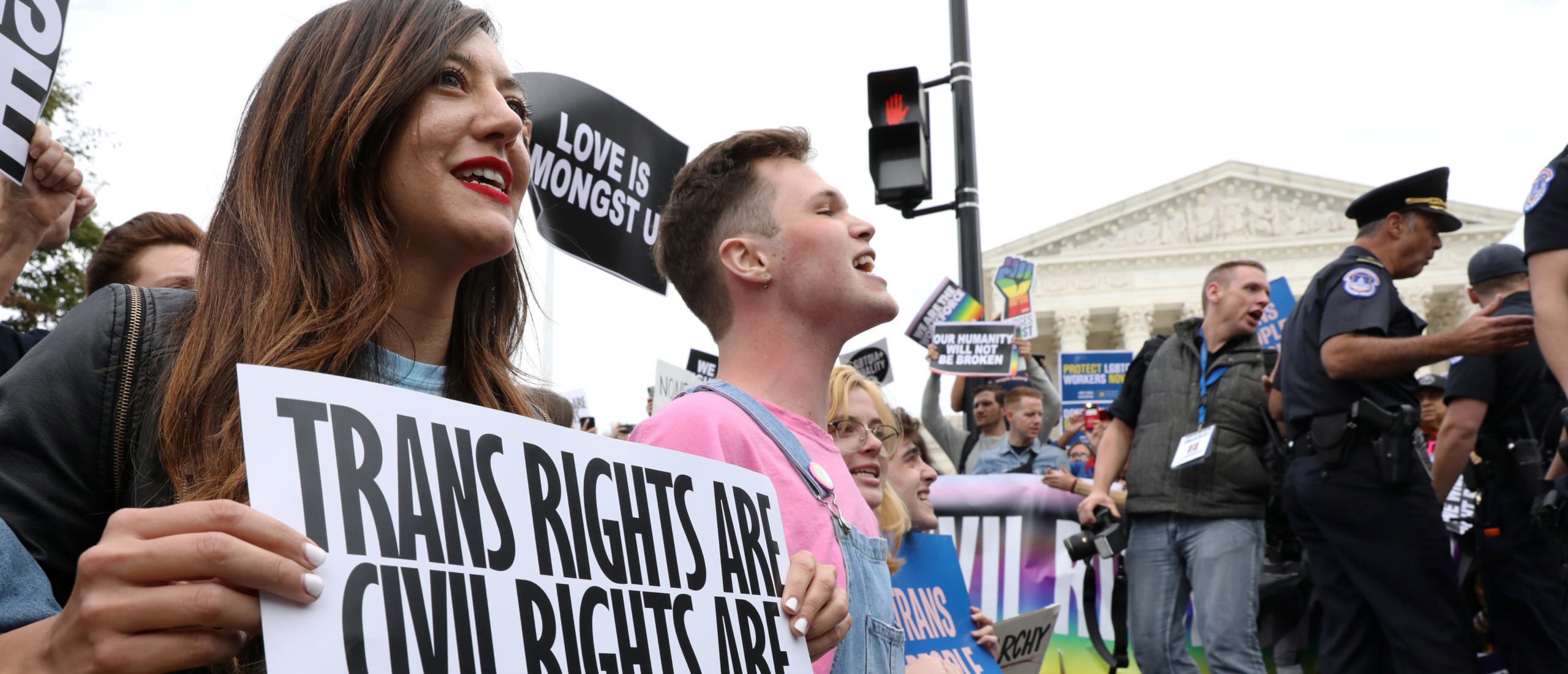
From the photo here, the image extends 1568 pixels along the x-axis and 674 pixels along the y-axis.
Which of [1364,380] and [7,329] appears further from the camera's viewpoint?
[1364,380]

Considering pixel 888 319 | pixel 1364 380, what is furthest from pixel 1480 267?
pixel 888 319

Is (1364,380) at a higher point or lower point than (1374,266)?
lower

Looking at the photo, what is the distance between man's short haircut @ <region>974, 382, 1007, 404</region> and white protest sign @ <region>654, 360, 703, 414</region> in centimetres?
209

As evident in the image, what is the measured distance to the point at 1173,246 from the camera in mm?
52906

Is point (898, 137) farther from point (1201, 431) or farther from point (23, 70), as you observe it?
point (23, 70)

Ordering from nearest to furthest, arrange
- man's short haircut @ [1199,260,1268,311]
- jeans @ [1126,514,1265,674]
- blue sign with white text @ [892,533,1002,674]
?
blue sign with white text @ [892,533,1002,674], jeans @ [1126,514,1265,674], man's short haircut @ [1199,260,1268,311]

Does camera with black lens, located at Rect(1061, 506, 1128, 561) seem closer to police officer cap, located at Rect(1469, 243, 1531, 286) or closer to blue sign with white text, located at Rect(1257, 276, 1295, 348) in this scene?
police officer cap, located at Rect(1469, 243, 1531, 286)

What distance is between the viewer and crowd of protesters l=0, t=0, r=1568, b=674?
1.05m

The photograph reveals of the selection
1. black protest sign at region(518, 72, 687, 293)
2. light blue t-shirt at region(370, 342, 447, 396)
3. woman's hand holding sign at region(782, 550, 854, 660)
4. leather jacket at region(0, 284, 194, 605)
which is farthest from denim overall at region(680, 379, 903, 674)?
black protest sign at region(518, 72, 687, 293)

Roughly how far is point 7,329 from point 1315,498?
4.32 meters

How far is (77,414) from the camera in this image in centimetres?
109

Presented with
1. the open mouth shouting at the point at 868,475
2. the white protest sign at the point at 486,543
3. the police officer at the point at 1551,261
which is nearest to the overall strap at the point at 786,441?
the white protest sign at the point at 486,543

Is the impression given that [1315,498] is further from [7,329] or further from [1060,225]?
[1060,225]

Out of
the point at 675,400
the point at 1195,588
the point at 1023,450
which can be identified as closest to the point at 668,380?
the point at 1023,450
